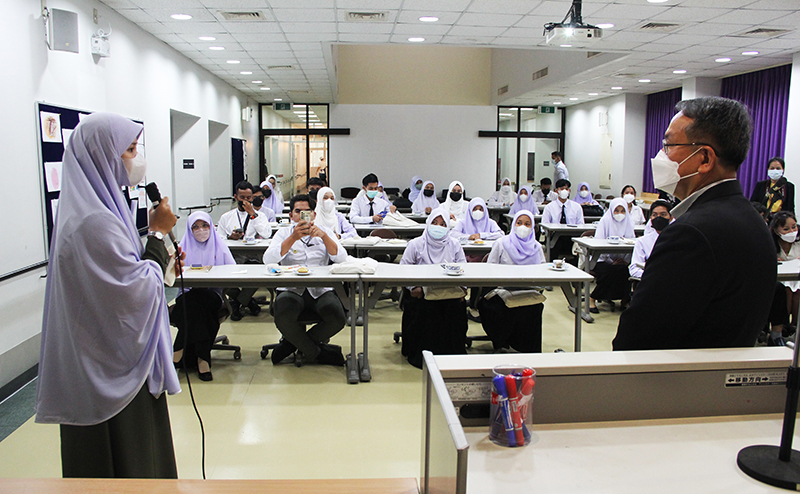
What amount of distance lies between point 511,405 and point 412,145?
13.2m

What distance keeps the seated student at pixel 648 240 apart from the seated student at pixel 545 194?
5.47 meters

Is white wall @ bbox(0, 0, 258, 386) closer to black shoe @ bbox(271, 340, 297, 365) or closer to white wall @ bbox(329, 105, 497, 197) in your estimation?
black shoe @ bbox(271, 340, 297, 365)

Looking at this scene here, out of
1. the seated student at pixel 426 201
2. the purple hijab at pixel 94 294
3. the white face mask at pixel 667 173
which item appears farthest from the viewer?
the seated student at pixel 426 201

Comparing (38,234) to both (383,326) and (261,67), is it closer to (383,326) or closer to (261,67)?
(383,326)

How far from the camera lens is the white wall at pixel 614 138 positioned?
12023 mm

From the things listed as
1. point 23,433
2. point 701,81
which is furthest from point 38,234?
point 701,81

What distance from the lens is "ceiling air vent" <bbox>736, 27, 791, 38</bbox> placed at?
613 centimetres

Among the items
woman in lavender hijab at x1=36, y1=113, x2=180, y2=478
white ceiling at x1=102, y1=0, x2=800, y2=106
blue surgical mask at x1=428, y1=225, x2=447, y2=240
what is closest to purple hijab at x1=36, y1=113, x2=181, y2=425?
woman in lavender hijab at x1=36, y1=113, x2=180, y2=478

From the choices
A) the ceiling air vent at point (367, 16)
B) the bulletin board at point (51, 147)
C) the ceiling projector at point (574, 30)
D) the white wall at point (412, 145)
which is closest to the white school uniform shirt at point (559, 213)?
the ceiling projector at point (574, 30)

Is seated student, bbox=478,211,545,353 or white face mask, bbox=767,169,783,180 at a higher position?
white face mask, bbox=767,169,783,180

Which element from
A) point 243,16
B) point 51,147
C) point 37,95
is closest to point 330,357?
point 51,147

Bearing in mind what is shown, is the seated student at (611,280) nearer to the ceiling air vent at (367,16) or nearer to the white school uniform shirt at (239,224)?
the ceiling air vent at (367,16)

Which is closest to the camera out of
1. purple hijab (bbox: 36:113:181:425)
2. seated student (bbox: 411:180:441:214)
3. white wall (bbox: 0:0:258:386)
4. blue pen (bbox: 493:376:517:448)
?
blue pen (bbox: 493:376:517:448)

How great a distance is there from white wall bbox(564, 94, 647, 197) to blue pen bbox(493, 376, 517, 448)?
11.9 meters
